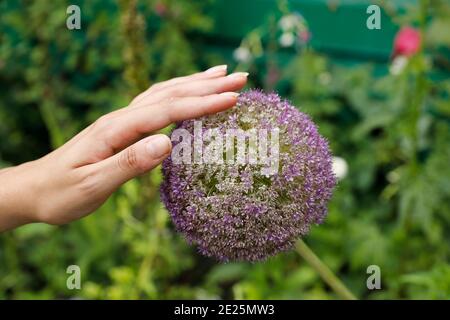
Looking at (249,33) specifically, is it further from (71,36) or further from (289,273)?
(289,273)

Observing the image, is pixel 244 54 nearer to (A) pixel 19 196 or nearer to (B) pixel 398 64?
(B) pixel 398 64

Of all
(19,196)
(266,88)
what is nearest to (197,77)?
(19,196)

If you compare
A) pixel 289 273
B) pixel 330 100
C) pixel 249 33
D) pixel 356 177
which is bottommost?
pixel 289 273

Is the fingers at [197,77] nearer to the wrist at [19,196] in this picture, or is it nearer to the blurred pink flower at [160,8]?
the wrist at [19,196]

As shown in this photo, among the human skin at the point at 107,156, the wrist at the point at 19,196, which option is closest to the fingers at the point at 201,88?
the human skin at the point at 107,156

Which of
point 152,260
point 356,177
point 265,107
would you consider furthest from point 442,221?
point 265,107

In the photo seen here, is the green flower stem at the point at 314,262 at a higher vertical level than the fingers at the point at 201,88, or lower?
lower

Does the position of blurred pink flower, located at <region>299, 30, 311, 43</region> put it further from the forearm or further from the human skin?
the forearm

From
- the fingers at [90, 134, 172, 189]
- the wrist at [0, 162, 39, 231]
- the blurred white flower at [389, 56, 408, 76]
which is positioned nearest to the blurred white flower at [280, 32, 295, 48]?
the blurred white flower at [389, 56, 408, 76]
